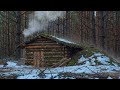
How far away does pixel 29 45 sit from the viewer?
21.6 meters

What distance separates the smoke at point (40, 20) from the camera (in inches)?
1583

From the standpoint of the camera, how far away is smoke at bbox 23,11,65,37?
132 feet

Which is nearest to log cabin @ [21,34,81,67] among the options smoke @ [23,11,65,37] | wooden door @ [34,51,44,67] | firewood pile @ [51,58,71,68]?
wooden door @ [34,51,44,67]

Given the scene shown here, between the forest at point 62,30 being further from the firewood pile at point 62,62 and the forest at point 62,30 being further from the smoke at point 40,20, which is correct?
the firewood pile at point 62,62

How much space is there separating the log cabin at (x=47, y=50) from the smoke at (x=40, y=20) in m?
16.8

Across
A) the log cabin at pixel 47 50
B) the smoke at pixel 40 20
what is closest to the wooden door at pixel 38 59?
the log cabin at pixel 47 50

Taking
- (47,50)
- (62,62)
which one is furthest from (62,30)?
(62,62)

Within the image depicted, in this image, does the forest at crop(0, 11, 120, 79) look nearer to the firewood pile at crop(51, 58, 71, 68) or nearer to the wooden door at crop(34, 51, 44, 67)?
the wooden door at crop(34, 51, 44, 67)

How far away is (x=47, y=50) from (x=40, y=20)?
2493 centimetres

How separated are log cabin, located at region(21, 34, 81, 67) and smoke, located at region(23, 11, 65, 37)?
16.8 metres
